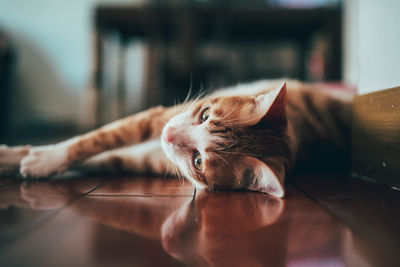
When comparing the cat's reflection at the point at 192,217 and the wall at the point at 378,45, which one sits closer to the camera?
the cat's reflection at the point at 192,217

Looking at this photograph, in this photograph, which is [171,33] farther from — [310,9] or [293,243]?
[293,243]

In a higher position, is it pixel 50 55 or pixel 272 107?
pixel 50 55

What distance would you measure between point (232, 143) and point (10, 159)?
91 cm

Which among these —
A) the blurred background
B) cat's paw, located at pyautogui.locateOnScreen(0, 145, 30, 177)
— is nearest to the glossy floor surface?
cat's paw, located at pyautogui.locateOnScreen(0, 145, 30, 177)

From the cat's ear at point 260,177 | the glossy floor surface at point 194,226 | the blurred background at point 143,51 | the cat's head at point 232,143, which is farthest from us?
the blurred background at point 143,51

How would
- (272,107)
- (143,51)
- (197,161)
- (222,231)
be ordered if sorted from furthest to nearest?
(143,51) < (197,161) < (272,107) < (222,231)

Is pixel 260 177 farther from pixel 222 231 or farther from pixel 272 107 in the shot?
pixel 222 231

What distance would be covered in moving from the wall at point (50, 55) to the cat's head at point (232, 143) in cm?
430

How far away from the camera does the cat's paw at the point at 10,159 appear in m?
1.21

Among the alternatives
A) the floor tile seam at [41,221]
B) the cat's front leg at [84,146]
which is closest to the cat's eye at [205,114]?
the cat's front leg at [84,146]

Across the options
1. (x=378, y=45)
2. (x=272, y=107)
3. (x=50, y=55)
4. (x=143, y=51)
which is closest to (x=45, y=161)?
(x=272, y=107)

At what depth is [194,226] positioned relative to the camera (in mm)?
673

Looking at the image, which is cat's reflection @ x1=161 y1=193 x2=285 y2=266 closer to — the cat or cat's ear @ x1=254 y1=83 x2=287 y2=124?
the cat

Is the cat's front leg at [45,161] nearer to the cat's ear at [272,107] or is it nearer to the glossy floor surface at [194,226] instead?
the glossy floor surface at [194,226]
